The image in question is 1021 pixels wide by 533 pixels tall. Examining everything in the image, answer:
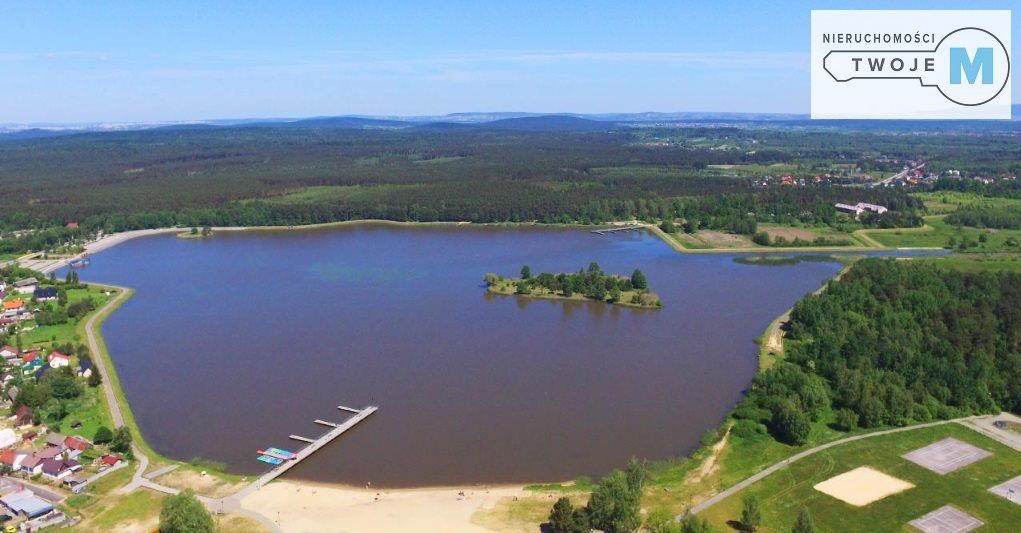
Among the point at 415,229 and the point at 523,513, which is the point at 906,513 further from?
the point at 415,229

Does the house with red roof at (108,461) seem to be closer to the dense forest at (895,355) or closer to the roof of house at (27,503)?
the roof of house at (27,503)

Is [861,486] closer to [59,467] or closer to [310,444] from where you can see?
[310,444]

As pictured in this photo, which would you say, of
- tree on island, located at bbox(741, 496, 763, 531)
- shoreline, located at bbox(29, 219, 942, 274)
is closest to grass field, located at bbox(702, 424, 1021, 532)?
tree on island, located at bbox(741, 496, 763, 531)

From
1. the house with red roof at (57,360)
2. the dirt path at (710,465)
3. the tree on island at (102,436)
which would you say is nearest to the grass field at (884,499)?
the dirt path at (710,465)

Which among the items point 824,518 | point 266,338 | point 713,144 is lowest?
point 824,518

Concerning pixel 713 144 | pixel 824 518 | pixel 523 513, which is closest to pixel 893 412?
pixel 824 518

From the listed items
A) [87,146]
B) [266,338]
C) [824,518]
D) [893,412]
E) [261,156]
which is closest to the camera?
[824,518]
